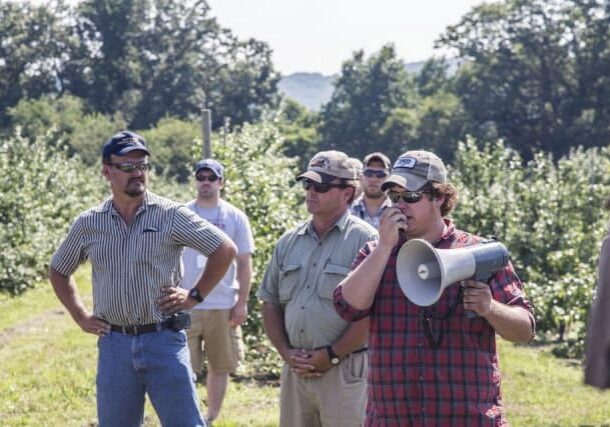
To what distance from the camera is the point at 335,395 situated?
5.37 metres

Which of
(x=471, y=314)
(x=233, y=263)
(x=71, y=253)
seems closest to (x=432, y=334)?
(x=471, y=314)

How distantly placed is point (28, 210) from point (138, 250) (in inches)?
585

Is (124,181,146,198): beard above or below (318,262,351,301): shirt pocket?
above

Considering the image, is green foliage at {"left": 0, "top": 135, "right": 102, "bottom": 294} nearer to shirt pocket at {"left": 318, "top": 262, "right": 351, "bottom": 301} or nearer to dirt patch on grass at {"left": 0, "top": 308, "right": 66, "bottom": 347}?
dirt patch on grass at {"left": 0, "top": 308, "right": 66, "bottom": 347}

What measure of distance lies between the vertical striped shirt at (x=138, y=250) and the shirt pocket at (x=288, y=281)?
0.40m

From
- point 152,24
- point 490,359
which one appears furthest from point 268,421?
point 152,24

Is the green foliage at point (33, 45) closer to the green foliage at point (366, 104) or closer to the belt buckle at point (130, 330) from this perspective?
the green foliage at point (366, 104)

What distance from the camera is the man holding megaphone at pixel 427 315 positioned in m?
4.11

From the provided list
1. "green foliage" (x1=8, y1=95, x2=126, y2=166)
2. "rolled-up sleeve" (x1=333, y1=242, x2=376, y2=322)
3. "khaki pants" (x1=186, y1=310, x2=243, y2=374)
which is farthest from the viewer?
"green foliage" (x1=8, y1=95, x2=126, y2=166)

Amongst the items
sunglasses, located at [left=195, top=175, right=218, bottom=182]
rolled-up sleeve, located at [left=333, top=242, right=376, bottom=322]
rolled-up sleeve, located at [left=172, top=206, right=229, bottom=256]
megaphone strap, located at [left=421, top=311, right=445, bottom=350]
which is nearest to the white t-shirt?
sunglasses, located at [left=195, top=175, right=218, bottom=182]

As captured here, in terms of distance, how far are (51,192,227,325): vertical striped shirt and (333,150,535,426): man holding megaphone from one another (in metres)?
1.42

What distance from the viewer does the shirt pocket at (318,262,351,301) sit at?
210 inches

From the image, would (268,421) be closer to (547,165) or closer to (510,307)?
(510,307)

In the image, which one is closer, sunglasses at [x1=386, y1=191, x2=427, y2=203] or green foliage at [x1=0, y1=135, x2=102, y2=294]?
sunglasses at [x1=386, y1=191, x2=427, y2=203]
